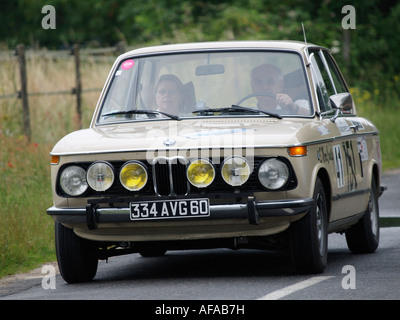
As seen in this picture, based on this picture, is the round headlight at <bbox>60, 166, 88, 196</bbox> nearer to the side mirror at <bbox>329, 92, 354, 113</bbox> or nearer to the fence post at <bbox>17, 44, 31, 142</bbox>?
the side mirror at <bbox>329, 92, 354, 113</bbox>

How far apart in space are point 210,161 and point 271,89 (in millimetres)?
1361

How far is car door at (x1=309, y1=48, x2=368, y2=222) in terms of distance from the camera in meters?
8.27

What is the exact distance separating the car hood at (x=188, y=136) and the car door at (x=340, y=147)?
18.4 inches

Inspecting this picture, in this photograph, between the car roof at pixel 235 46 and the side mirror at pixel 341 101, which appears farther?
the car roof at pixel 235 46

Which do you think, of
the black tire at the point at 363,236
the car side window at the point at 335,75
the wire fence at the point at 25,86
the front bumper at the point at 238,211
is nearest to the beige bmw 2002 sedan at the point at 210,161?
the front bumper at the point at 238,211

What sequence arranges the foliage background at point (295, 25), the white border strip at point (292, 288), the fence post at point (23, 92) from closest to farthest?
the white border strip at point (292, 288)
the fence post at point (23, 92)
the foliage background at point (295, 25)

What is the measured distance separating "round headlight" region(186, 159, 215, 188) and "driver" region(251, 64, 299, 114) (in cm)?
119

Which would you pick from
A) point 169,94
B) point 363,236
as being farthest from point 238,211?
point 363,236

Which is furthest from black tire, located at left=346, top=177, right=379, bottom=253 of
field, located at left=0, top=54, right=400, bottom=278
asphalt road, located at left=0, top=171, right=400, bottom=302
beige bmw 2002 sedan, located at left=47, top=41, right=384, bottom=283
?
field, located at left=0, top=54, right=400, bottom=278

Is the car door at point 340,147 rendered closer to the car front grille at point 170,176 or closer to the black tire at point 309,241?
the black tire at point 309,241

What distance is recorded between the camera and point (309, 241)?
24.4 feet

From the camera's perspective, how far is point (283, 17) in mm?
28547

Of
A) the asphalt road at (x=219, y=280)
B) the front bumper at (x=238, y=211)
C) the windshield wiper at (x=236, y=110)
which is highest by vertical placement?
the windshield wiper at (x=236, y=110)

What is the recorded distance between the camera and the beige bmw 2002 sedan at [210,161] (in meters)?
7.26
